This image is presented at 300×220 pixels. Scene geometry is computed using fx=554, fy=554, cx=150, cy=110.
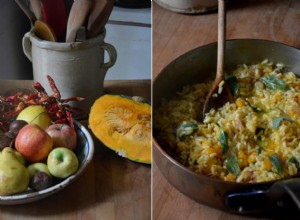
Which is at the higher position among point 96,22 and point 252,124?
point 96,22

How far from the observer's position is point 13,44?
963 millimetres

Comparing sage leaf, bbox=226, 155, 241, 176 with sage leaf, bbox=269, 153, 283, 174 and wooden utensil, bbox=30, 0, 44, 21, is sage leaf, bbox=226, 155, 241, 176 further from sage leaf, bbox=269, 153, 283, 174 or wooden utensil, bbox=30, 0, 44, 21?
wooden utensil, bbox=30, 0, 44, 21

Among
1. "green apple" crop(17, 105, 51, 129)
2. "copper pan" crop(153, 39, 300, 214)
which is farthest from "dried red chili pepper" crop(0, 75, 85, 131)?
"copper pan" crop(153, 39, 300, 214)

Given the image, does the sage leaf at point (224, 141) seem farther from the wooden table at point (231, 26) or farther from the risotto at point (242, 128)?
the wooden table at point (231, 26)

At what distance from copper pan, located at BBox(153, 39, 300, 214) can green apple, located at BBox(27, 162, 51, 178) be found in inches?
6.3

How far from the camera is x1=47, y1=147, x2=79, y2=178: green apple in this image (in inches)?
30.7

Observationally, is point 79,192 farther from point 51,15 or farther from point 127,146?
point 51,15

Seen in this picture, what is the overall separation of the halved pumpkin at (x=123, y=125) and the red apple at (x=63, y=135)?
33 mm

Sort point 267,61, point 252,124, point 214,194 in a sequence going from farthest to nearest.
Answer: point 267,61, point 252,124, point 214,194

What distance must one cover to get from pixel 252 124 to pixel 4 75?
435 millimetres

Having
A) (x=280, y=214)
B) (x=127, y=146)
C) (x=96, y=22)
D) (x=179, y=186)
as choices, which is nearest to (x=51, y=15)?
(x=96, y=22)

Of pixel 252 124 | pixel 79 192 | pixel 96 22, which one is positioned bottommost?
pixel 79 192

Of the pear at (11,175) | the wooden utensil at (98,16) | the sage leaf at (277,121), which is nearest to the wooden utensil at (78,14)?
the wooden utensil at (98,16)

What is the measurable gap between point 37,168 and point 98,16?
0.83 feet
